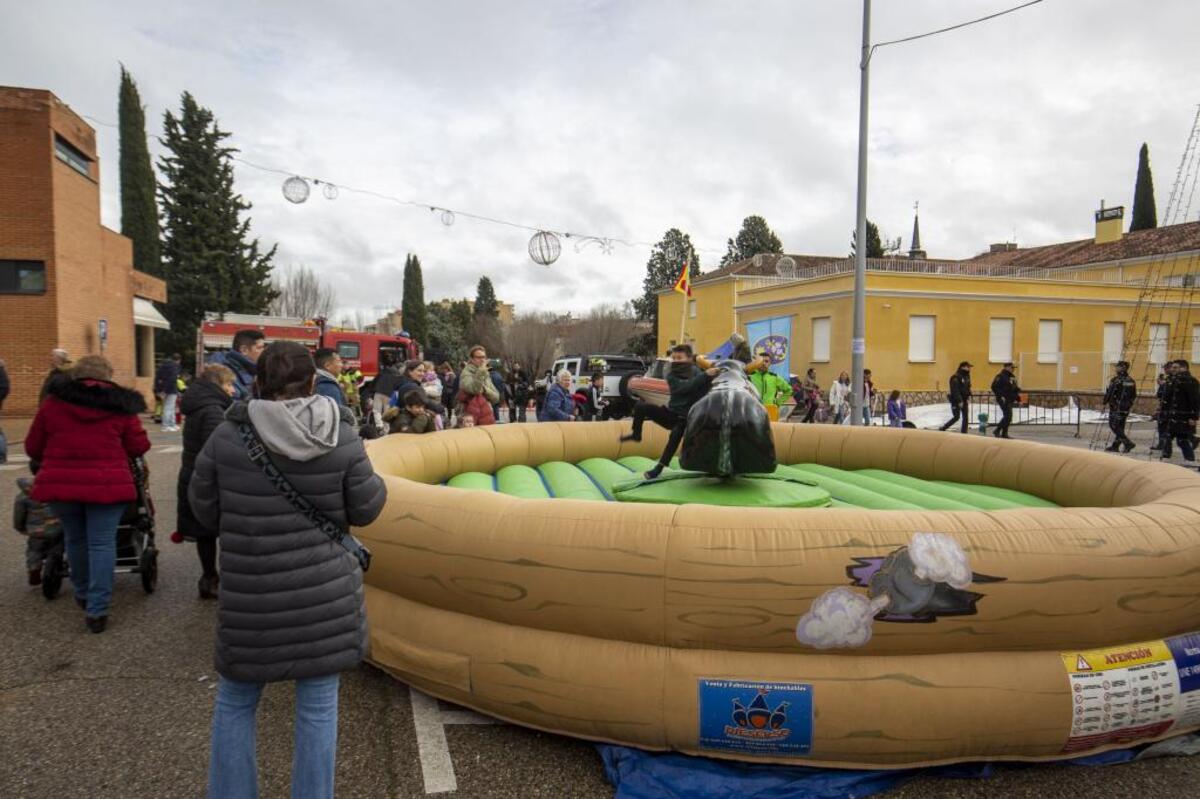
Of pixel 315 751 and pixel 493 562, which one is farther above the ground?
pixel 493 562

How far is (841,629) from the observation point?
301 centimetres

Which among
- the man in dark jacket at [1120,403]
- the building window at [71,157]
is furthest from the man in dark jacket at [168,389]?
the man in dark jacket at [1120,403]

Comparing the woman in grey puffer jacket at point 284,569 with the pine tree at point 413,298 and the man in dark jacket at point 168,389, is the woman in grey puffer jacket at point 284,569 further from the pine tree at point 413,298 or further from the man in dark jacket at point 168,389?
the pine tree at point 413,298

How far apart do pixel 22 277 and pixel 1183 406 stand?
2407 centimetres

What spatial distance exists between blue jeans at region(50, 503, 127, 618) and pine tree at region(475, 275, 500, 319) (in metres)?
65.4

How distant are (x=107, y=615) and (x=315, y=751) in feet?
10.4

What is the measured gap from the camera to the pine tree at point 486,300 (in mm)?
69875

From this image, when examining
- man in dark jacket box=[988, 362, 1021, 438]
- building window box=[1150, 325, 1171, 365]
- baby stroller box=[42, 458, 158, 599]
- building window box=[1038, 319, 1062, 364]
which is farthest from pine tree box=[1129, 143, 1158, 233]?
baby stroller box=[42, 458, 158, 599]

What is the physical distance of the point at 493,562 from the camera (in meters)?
3.35

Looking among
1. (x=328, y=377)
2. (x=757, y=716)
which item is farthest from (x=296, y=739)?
(x=328, y=377)

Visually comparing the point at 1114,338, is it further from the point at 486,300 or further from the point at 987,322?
the point at 486,300

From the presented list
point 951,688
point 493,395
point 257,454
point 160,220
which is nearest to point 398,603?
point 257,454

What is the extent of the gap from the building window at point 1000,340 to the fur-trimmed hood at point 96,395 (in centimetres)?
2759

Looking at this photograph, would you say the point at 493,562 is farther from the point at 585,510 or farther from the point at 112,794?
the point at 112,794
